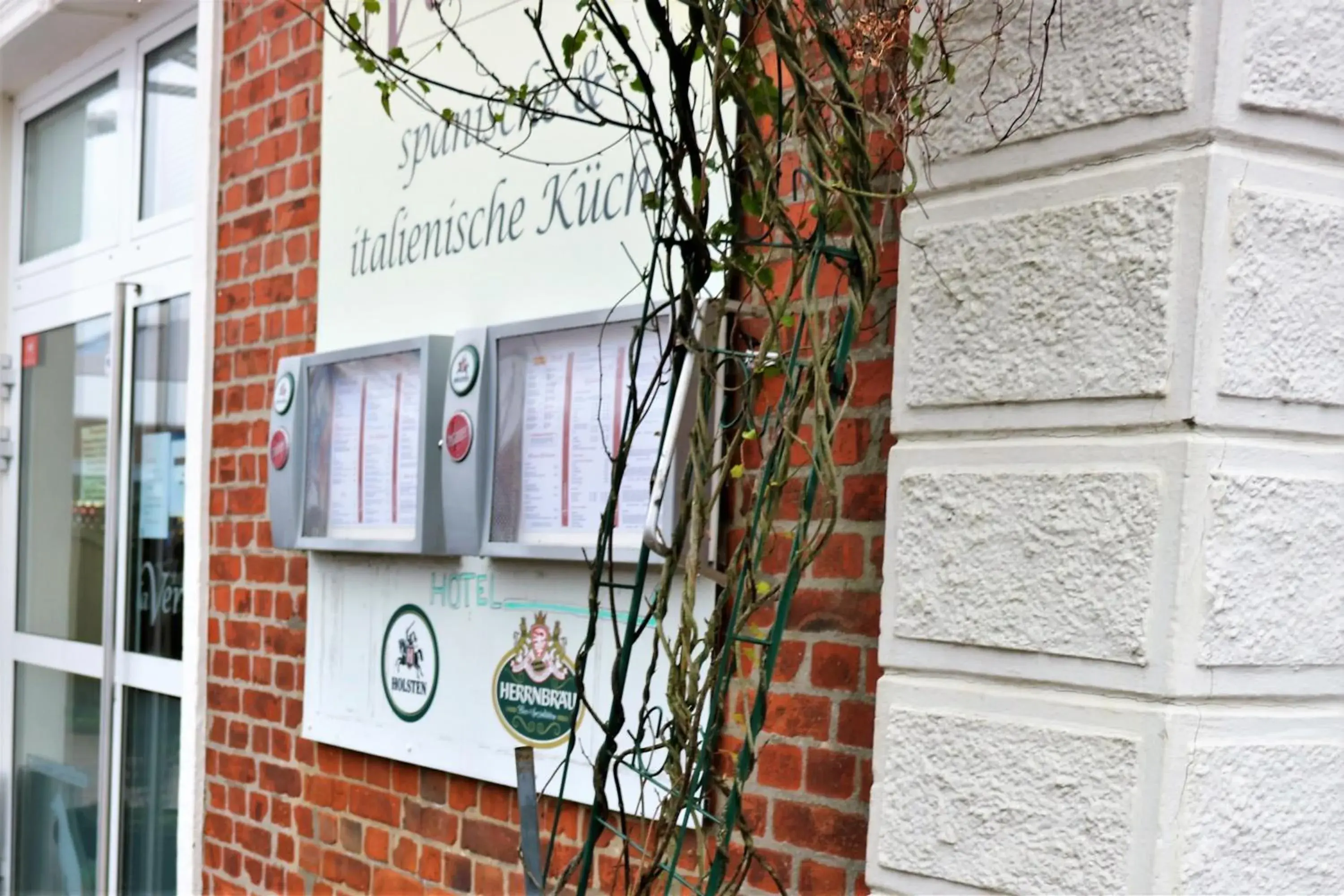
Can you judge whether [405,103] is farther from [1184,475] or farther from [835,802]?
[1184,475]

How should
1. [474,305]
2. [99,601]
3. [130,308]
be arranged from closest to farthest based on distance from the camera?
[474,305] → [130,308] → [99,601]

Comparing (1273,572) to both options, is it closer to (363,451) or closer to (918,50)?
(918,50)

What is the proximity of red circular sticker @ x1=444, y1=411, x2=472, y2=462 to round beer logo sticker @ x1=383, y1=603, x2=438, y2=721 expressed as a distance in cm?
Result: 42

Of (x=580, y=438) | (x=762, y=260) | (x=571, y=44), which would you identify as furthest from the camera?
(x=580, y=438)

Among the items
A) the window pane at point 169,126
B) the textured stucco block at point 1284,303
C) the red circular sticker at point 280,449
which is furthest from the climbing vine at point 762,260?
the window pane at point 169,126

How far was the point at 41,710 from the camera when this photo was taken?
18.6 ft

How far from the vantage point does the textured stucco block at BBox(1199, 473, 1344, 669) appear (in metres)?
1.82

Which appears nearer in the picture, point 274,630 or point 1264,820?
point 1264,820

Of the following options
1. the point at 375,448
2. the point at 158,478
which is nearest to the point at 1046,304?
the point at 375,448

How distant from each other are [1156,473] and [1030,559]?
22 centimetres

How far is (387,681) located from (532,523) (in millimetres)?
730

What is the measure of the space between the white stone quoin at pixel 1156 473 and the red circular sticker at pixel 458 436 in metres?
1.28

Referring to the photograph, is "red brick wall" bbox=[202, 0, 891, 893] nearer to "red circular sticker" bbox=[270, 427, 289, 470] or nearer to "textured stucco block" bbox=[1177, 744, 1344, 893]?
"red circular sticker" bbox=[270, 427, 289, 470]

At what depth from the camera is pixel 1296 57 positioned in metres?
1.84
